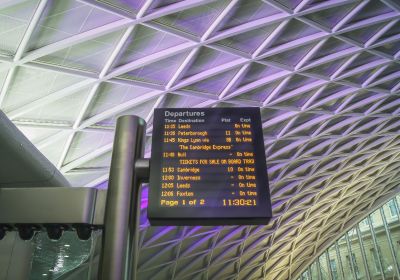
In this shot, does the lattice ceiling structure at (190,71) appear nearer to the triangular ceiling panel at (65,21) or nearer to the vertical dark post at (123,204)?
the triangular ceiling panel at (65,21)

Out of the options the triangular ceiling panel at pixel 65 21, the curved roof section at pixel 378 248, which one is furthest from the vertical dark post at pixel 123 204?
the curved roof section at pixel 378 248

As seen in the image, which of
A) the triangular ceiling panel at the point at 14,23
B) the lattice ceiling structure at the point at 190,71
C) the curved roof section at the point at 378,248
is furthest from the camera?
the curved roof section at the point at 378,248

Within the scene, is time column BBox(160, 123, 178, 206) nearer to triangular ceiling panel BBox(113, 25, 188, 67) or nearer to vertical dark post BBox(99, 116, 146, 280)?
vertical dark post BBox(99, 116, 146, 280)

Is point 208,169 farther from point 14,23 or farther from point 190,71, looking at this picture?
point 190,71

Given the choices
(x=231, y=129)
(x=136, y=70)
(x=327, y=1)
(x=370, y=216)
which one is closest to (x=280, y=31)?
(x=327, y=1)

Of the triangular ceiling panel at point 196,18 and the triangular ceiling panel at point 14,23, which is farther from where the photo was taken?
the triangular ceiling panel at point 196,18

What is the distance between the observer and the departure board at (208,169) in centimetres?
524

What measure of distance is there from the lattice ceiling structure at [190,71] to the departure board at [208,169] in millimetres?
7227

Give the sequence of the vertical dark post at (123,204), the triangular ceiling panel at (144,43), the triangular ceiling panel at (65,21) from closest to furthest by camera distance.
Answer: the vertical dark post at (123,204), the triangular ceiling panel at (65,21), the triangular ceiling panel at (144,43)

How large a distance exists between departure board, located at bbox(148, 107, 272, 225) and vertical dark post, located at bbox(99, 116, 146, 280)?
0.44 meters

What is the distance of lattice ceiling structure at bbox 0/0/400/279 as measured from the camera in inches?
477

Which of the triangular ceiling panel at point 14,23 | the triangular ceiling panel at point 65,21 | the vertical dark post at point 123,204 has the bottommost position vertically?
the vertical dark post at point 123,204

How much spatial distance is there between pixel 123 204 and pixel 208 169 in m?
1.88

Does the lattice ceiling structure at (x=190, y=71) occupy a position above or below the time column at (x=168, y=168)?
above
